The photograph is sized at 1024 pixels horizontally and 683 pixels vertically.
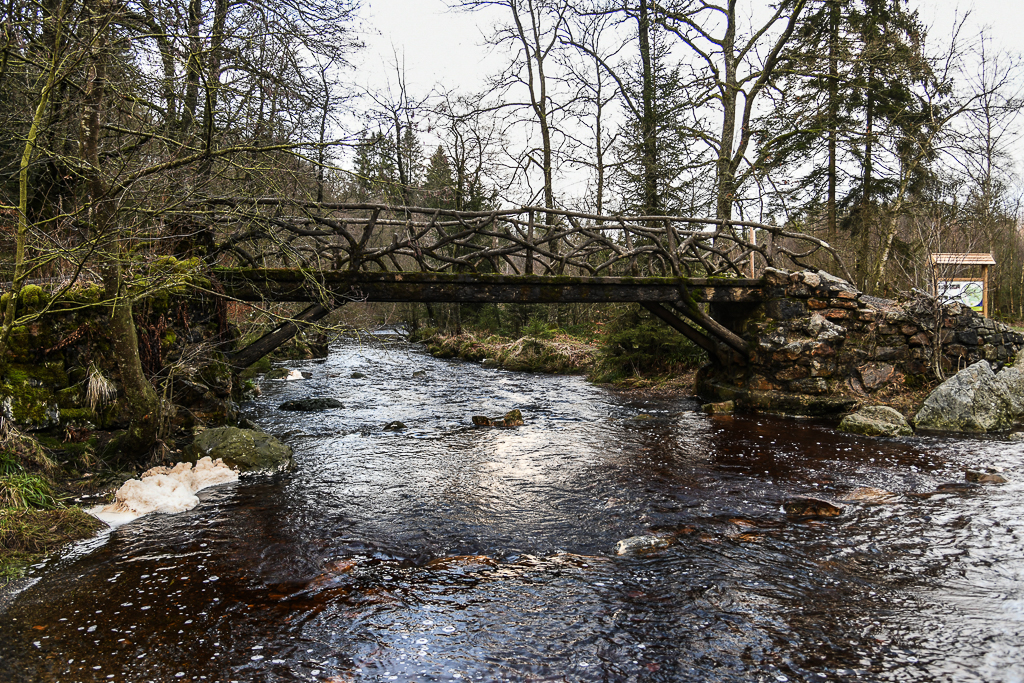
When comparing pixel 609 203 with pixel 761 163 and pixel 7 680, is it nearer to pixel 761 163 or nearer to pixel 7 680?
pixel 761 163

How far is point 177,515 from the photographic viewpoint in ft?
19.2

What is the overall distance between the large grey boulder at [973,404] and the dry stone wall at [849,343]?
1037 millimetres

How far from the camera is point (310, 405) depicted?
12.0 m

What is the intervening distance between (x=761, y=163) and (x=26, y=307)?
607 inches

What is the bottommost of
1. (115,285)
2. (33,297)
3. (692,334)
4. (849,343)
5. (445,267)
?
(849,343)

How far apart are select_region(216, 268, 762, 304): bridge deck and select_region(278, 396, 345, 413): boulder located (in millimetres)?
3022

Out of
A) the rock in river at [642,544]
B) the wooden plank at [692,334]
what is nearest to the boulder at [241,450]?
the rock in river at [642,544]

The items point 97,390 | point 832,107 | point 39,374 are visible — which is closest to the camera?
point 39,374

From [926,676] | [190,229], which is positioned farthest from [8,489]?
[926,676]

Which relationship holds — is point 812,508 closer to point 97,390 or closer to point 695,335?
point 695,335

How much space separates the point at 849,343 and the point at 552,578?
8.75 m

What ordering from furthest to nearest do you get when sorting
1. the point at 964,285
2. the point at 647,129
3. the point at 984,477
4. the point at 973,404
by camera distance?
the point at 647,129 < the point at 964,285 < the point at 973,404 < the point at 984,477

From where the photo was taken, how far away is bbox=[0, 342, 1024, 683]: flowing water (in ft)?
11.4

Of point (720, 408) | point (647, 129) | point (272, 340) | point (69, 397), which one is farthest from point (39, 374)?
point (647, 129)
